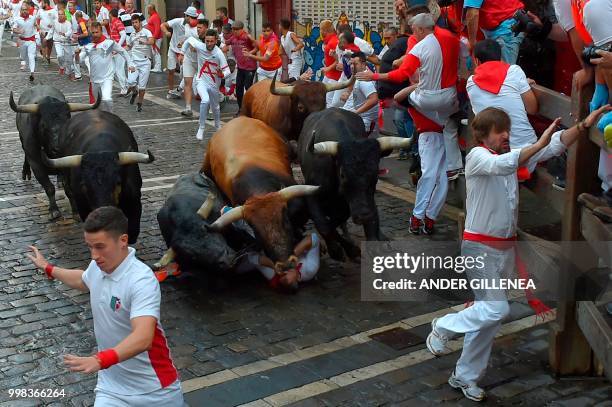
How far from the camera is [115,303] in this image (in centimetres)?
445

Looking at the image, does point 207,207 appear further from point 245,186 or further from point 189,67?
point 189,67

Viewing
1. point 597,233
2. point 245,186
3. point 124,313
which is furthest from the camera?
point 245,186

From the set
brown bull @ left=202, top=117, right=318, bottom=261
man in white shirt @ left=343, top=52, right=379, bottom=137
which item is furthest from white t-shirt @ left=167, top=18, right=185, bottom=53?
brown bull @ left=202, top=117, right=318, bottom=261

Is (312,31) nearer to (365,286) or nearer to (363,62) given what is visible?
(363,62)

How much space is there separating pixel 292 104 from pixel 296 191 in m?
3.40

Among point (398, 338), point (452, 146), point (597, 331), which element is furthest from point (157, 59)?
point (597, 331)

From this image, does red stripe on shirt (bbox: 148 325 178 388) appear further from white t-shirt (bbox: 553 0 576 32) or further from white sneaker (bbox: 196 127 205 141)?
white sneaker (bbox: 196 127 205 141)

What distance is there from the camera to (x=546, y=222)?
10.1 metres

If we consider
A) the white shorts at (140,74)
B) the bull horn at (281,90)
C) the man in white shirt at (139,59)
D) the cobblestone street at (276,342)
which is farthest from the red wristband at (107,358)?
the white shorts at (140,74)

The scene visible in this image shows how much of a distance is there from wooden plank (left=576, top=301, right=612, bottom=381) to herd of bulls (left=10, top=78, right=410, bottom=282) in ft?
9.47

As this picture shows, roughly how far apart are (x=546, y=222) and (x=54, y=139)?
6.48 m

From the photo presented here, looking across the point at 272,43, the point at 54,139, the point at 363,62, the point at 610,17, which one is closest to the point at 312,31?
the point at 272,43

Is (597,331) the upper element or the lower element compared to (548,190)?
lower

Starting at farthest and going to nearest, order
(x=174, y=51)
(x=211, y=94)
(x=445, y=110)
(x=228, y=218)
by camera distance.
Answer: (x=174, y=51)
(x=211, y=94)
(x=445, y=110)
(x=228, y=218)
